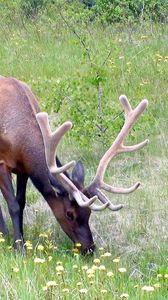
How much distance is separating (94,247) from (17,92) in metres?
1.65

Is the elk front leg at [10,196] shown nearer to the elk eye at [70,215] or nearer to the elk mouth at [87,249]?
the elk eye at [70,215]

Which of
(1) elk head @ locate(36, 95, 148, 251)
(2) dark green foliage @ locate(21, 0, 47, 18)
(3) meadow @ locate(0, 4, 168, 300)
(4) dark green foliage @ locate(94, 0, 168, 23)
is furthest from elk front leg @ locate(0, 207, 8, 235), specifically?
(2) dark green foliage @ locate(21, 0, 47, 18)

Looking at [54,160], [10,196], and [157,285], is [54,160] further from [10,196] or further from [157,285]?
[157,285]

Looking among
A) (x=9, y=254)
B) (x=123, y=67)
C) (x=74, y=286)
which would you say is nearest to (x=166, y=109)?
(x=123, y=67)

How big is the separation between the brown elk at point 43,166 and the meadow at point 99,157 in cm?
24

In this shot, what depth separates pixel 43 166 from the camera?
271 inches

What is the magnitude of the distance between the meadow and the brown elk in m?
0.24

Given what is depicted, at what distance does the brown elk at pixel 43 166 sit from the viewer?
6.44m

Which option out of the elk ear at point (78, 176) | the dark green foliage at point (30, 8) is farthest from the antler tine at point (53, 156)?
the dark green foliage at point (30, 8)

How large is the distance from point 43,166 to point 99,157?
2403mm

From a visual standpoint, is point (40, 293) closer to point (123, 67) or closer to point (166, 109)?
point (166, 109)

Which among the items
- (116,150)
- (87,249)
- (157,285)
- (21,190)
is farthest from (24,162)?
(157,285)

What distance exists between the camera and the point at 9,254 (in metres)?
6.25

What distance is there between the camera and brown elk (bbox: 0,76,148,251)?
6438mm
